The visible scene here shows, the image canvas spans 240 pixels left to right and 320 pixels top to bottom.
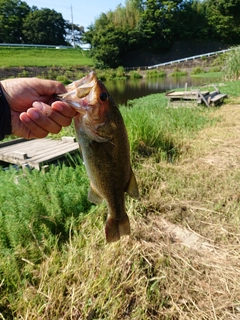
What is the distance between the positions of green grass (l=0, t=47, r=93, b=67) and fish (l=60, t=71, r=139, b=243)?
3388cm

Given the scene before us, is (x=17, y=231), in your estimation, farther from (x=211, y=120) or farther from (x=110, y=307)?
(x=211, y=120)

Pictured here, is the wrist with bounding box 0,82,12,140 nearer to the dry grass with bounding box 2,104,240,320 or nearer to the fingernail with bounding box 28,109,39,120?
the fingernail with bounding box 28,109,39,120

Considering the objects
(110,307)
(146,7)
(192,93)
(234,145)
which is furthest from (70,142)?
(146,7)

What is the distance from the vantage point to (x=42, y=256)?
8.41ft

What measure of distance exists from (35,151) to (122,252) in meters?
3.76

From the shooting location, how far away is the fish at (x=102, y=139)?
1388 mm

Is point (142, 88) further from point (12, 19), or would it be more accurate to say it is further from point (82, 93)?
point (12, 19)

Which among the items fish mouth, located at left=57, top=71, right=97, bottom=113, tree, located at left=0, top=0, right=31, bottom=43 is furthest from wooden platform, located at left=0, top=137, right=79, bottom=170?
tree, located at left=0, top=0, right=31, bottom=43

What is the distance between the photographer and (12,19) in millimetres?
56062

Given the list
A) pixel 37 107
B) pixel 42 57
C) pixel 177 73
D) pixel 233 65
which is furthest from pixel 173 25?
pixel 37 107

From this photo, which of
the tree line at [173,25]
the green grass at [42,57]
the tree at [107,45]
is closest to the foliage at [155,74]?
the tree at [107,45]

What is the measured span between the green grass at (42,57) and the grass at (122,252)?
32.6m

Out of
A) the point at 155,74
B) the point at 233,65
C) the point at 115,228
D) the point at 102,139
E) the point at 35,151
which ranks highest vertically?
the point at 102,139

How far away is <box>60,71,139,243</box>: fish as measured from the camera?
54.6 inches
